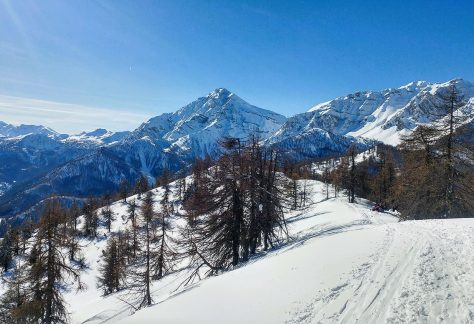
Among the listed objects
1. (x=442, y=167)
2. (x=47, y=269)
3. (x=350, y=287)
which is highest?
→ (x=442, y=167)

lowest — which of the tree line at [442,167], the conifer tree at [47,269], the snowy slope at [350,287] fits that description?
the conifer tree at [47,269]

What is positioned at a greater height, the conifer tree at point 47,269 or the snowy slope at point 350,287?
the snowy slope at point 350,287

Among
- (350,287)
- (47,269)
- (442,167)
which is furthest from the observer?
(442,167)

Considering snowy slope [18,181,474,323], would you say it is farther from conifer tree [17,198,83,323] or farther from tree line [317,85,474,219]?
conifer tree [17,198,83,323]

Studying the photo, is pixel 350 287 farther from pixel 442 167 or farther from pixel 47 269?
pixel 47 269

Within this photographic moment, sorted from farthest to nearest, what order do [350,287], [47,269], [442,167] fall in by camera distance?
[442,167], [47,269], [350,287]

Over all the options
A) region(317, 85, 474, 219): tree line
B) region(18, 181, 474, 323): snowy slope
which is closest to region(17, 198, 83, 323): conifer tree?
region(18, 181, 474, 323): snowy slope

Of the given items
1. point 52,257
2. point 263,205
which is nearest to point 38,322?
point 52,257

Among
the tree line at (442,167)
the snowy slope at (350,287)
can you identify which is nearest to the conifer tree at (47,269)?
the snowy slope at (350,287)

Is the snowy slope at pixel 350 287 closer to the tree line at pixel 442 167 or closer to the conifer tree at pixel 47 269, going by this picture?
the tree line at pixel 442 167

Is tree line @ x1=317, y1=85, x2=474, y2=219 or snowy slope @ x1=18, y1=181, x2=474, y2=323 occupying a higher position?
tree line @ x1=317, y1=85, x2=474, y2=219

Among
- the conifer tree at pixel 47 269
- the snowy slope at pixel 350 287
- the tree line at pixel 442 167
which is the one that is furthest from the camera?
the tree line at pixel 442 167

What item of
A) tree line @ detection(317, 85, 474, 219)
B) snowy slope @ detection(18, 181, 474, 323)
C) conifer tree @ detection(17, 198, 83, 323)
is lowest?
conifer tree @ detection(17, 198, 83, 323)

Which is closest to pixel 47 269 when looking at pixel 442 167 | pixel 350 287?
pixel 350 287
